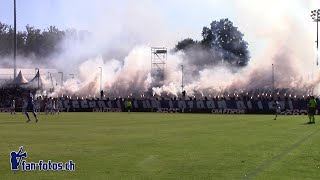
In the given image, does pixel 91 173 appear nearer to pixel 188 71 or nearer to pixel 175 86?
pixel 175 86

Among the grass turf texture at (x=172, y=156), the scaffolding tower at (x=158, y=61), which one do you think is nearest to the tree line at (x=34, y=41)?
the scaffolding tower at (x=158, y=61)

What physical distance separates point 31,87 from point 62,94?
10.1 m

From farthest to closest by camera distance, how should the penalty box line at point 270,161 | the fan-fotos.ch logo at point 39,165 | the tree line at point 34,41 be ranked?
the tree line at point 34,41 < the fan-fotos.ch logo at point 39,165 < the penalty box line at point 270,161

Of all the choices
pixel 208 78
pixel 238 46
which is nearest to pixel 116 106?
pixel 208 78

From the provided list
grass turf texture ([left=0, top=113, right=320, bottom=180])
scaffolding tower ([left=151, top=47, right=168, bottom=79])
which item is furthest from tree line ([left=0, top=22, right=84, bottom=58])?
grass turf texture ([left=0, top=113, right=320, bottom=180])

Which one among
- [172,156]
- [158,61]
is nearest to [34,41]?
[158,61]

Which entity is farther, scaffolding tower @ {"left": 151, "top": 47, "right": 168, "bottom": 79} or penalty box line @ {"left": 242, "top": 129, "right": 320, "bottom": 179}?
scaffolding tower @ {"left": 151, "top": 47, "right": 168, "bottom": 79}

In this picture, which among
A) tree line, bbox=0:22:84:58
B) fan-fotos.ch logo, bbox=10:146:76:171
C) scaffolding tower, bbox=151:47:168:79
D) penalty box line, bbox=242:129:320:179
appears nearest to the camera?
penalty box line, bbox=242:129:320:179

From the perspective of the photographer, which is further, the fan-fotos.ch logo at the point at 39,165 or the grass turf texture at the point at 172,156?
the fan-fotos.ch logo at the point at 39,165

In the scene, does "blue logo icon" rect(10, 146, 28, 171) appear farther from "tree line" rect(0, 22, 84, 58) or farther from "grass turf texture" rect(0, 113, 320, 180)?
"tree line" rect(0, 22, 84, 58)

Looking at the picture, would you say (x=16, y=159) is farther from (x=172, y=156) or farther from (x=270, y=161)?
(x=270, y=161)

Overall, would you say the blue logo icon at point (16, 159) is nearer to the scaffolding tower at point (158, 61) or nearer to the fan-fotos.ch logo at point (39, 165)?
the fan-fotos.ch logo at point (39, 165)

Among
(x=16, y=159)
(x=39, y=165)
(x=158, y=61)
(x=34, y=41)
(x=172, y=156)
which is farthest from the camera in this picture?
(x=34, y=41)

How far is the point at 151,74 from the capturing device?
343 feet
